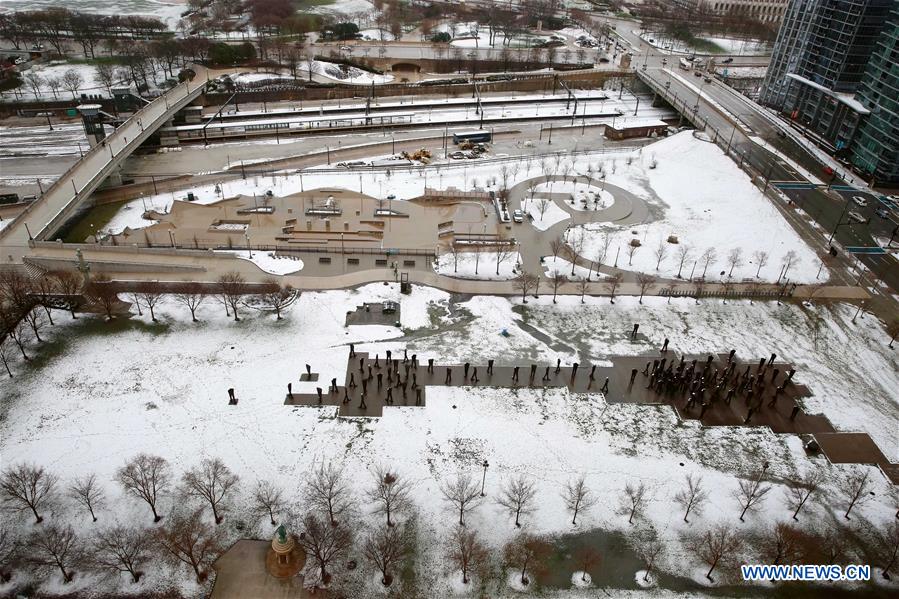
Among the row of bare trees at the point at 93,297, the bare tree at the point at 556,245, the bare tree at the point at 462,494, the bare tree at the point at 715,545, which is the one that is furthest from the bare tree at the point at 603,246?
the bare tree at the point at 462,494

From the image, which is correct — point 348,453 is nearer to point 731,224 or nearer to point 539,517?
point 539,517

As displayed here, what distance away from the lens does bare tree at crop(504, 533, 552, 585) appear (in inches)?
1420

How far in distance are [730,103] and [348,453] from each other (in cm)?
11082

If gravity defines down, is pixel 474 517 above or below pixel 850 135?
below

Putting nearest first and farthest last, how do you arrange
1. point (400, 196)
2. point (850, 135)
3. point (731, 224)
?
point (731, 224) < point (400, 196) < point (850, 135)

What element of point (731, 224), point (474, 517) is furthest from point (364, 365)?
point (731, 224)

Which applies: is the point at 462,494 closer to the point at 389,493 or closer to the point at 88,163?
the point at 389,493

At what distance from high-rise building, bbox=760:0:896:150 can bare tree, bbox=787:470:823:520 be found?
7098cm

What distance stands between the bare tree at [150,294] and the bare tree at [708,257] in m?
56.8

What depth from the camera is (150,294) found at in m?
55.0

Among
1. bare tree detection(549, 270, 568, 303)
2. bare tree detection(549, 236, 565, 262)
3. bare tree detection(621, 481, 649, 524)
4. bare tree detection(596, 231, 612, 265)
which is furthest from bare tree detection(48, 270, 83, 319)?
bare tree detection(596, 231, 612, 265)

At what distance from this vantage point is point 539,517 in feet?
128

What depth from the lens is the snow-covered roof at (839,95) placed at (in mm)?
88912

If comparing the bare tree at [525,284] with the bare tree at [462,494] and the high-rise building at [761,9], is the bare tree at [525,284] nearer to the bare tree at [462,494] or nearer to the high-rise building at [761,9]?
the bare tree at [462,494]
